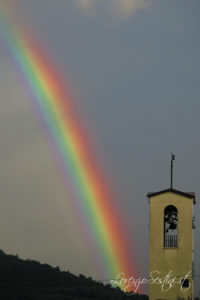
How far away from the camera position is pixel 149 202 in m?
37.7

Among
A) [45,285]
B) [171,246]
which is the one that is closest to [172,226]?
[171,246]

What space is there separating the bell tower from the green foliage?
11.8 m

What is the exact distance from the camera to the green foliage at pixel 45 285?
58.1 metres

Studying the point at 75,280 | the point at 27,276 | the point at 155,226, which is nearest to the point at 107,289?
the point at 75,280

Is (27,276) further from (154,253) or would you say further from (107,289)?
(154,253)

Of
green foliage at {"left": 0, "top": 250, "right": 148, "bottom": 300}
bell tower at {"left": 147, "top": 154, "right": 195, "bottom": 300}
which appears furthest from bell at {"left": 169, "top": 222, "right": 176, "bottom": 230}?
green foliage at {"left": 0, "top": 250, "right": 148, "bottom": 300}

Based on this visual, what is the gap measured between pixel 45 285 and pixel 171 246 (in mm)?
29409

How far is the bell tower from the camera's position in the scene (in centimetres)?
3638

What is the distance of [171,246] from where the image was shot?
3712cm

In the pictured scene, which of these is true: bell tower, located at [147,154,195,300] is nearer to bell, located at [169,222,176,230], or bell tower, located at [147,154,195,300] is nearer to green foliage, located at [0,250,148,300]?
bell, located at [169,222,176,230]

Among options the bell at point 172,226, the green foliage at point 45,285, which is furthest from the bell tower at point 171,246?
the green foliage at point 45,285

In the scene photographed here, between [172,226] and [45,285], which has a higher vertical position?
[45,285]

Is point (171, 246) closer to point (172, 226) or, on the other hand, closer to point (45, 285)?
point (172, 226)

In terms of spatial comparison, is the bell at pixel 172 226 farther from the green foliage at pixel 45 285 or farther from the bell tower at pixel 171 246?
the green foliage at pixel 45 285
